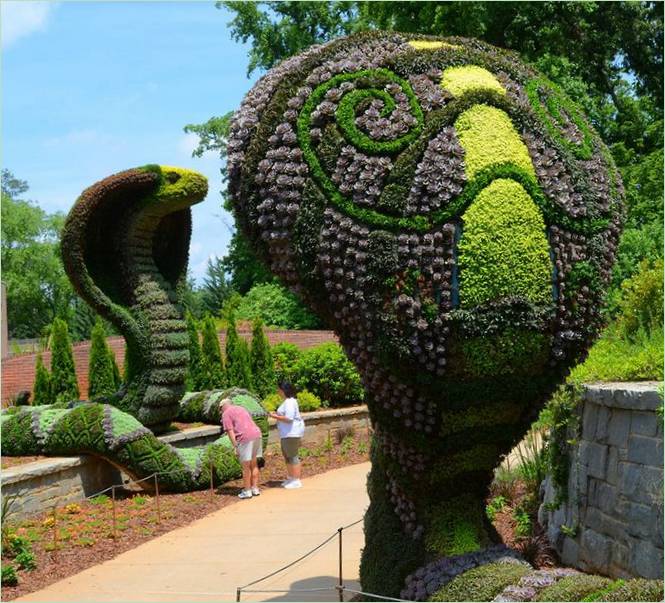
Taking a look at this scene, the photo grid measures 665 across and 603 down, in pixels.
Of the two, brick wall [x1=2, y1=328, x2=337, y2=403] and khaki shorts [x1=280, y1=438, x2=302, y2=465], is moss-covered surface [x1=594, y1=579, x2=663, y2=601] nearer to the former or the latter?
khaki shorts [x1=280, y1=438, x2=302, y2=465]

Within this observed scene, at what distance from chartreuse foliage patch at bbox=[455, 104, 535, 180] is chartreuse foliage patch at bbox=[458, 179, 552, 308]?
0.43 feet

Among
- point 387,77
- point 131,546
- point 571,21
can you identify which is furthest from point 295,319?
point 387,77

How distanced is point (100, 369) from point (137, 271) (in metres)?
5.12

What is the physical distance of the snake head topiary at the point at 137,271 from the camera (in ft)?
37.5

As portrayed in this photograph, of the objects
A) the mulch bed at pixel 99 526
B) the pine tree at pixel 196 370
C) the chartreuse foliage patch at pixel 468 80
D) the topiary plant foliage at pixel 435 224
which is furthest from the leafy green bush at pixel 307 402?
the chartreuse foliage patch at pixel 468 80

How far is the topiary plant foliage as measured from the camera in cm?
499

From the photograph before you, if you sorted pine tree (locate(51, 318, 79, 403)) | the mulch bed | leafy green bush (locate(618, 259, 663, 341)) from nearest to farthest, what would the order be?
the mulch bed
leafy green bush (locate(618, 259, 663, 341))
pine tree (locate(51, 318, 79, 403))

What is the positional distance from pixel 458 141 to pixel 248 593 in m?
3.87

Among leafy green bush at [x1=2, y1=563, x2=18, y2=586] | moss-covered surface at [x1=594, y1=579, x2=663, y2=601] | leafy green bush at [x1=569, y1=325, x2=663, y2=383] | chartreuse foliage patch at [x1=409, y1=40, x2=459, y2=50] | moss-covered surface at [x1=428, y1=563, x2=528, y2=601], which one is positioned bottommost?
leafy green bush at [x1=2, y1=563, x2=18, y2=586]

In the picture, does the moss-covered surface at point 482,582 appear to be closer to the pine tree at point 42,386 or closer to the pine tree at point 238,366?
the pine tree at point 238,366

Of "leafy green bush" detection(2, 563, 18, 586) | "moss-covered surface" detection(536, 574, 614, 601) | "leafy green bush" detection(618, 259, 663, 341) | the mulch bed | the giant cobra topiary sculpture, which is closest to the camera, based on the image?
"moss-covered surface" detection(536, 574, 614, 601)

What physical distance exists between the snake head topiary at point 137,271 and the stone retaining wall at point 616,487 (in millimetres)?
5958

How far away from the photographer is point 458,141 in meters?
5.07

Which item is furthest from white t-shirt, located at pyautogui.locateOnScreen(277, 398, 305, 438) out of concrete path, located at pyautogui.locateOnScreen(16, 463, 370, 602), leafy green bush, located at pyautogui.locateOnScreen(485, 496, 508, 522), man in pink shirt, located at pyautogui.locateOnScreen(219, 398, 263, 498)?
leafy green bush, located at pyautogui.locateOnScreen(485, 496, 508, 522)
